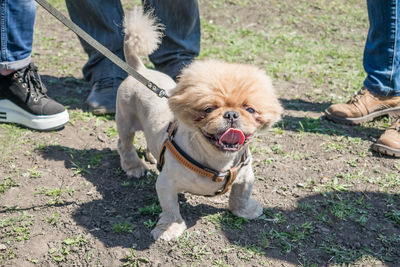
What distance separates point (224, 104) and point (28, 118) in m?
2.49

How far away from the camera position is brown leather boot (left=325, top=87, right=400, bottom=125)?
4.03m

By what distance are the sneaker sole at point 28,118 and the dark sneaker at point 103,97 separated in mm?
410

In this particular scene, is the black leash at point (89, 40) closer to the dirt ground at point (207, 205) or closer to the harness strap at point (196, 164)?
the harness strap at point (196, 164)

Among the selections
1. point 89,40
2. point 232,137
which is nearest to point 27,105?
point 89,40

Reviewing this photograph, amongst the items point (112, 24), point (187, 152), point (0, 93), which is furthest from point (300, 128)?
point (0, 93)

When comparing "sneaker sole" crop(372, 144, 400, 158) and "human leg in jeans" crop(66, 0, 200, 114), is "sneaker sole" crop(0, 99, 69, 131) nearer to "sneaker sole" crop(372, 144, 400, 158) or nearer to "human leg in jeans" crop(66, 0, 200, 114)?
"human leg in jeans" crop(66, 0, 200, 114)

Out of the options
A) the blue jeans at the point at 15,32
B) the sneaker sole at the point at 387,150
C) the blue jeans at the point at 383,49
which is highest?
the blue jeans at the point at 383,49

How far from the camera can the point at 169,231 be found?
8.55ft

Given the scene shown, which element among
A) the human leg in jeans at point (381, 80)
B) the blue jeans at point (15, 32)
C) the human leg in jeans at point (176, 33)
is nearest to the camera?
the blue jeans at point (15, 32)

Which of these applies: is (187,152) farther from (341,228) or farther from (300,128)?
(300,128)

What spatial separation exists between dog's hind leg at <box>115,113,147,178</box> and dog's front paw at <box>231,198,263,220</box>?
94cm

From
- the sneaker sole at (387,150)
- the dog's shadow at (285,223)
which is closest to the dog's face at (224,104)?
the dog's shadow at (285,223)

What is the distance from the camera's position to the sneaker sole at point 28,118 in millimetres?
3791

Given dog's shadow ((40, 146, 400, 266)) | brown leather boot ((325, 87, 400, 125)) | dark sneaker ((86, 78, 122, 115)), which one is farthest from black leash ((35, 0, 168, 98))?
brown leather boot ((325, 87, 400, 125))
